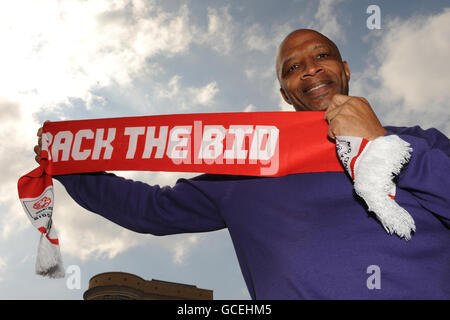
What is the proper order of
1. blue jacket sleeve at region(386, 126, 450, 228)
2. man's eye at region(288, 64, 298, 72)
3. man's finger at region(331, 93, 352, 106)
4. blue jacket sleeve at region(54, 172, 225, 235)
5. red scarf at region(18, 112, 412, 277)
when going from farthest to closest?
man's eye at region(288, 64, 298, 72) → blue jacket sleeve at region(54, 172, 225, 235) → red scarf at region(18, 112, 412, 277) → man's finger at region(331, 93, 352, 106) → blue jacket sleeve at region(386, 126, 450, 228)

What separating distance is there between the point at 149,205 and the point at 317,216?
1.07m

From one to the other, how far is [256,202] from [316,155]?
444mm

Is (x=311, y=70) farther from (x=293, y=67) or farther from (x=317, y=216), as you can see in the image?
(x=317, y=216)

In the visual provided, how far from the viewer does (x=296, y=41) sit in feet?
8.95

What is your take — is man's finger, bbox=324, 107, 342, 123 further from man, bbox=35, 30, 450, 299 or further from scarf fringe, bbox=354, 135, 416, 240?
scarf fringe, bbox=354, 135, 416, 240

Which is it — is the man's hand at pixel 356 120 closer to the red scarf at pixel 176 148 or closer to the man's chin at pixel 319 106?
the red scarf at pixel 176 148

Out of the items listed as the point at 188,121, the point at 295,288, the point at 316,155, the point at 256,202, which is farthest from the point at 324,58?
the point at 295,288

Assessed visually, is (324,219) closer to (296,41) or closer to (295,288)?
(295,288)

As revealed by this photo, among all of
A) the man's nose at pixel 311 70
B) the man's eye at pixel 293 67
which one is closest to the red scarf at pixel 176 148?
the man's nose at pixel 311 70

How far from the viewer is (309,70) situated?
2.57 meters

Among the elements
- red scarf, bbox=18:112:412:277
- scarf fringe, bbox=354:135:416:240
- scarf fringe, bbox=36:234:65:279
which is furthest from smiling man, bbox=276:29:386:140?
scarf fringe, bbox=36:234:65:279

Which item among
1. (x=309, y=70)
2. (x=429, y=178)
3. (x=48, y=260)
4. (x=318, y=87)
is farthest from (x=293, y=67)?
(x=48, y=260)

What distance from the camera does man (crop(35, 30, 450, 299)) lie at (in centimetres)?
169

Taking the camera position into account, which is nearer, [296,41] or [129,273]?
[296,41]
